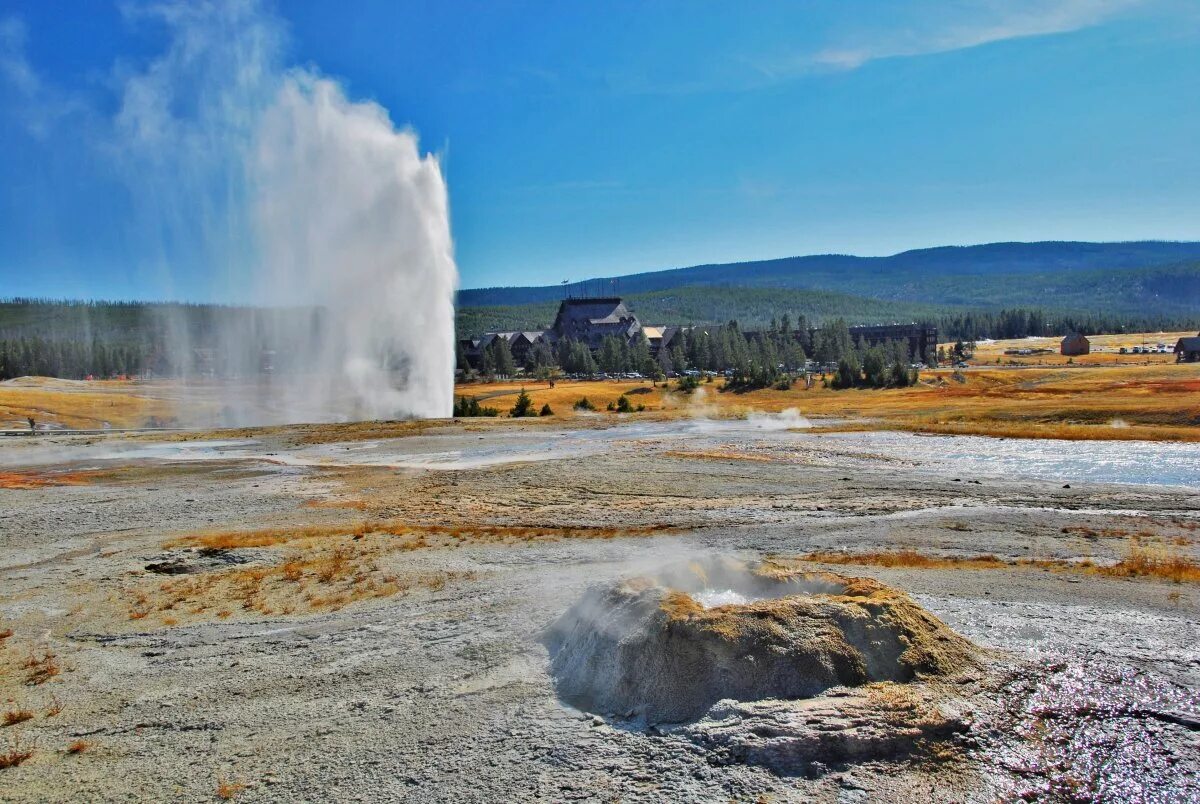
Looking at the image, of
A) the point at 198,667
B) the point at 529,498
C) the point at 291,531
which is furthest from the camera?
the point at 529,498

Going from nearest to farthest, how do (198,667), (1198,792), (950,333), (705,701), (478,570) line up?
(1198,792), (705,701), (198,667), (478,570), (950,333)

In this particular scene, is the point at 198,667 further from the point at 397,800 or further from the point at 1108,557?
the point at 1108,557

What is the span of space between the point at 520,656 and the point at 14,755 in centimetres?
585

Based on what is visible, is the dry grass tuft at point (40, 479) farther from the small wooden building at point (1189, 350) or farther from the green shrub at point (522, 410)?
the small wooden building at point (1189, 350)

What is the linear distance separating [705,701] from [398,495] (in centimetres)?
1997

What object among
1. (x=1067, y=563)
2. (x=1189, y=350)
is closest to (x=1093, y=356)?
(x=1189, y=350)

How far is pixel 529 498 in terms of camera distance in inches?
1043

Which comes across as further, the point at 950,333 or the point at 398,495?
the point at 950,333

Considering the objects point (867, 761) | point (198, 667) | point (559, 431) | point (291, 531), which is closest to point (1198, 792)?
point (867, 761)

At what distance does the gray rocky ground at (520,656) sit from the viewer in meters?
8.34

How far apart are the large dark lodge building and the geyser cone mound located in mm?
117058

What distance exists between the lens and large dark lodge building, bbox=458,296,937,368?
132125mm

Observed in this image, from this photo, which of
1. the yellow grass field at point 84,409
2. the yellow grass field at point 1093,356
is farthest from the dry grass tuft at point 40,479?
the yellow grass field at point 1093,356

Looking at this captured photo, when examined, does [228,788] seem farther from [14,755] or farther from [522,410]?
[522,410]
